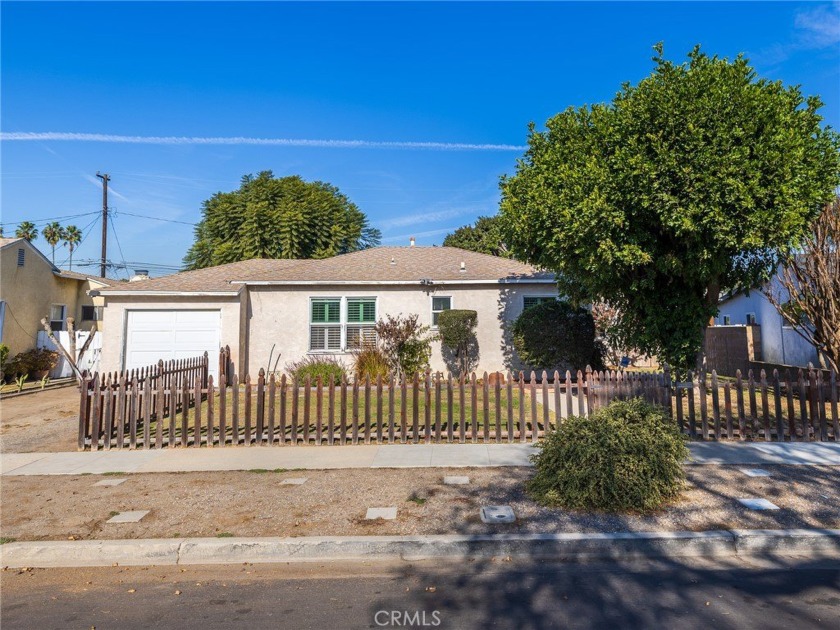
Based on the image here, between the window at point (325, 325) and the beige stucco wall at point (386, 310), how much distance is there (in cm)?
20

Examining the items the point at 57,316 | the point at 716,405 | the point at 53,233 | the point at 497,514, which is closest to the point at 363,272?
the point at 716,405

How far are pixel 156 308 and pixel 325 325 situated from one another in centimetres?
508

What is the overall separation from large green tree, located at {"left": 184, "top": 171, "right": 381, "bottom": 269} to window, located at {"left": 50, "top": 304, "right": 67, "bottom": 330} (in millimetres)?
9336

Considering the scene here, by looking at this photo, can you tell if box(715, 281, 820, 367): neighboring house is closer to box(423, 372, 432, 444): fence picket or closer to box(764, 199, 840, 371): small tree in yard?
box(764, 199, 840, 371): small tree in yard

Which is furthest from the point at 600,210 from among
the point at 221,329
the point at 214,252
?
the point at 214,252

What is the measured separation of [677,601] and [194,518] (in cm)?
459

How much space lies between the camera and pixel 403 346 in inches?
591

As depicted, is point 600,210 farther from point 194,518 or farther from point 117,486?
point 117,486

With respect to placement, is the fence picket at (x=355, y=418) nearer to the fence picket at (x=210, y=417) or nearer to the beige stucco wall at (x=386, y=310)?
the fence picket at (x=210, y=417)

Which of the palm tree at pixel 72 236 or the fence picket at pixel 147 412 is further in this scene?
the palm tree at pixel 72 236

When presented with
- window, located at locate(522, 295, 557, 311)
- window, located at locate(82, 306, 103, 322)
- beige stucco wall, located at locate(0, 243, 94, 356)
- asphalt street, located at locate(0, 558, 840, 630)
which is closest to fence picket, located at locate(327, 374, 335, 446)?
asphalt street, located at locate(0, 558, 840, 630)

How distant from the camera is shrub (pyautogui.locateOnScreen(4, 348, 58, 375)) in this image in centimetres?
1788

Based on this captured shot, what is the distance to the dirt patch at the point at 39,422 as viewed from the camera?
8.80 metres
